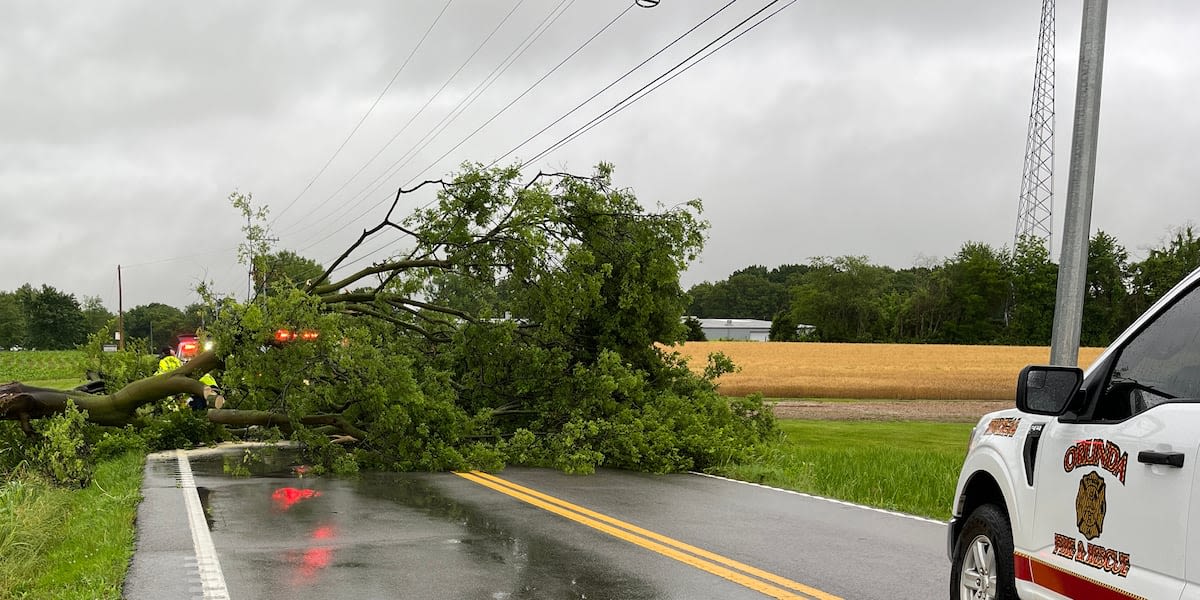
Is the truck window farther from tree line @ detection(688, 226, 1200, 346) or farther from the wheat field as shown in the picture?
tree line @ detection(688, 226, 1200, 346)

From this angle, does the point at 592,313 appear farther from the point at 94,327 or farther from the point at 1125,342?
the point at 94,327

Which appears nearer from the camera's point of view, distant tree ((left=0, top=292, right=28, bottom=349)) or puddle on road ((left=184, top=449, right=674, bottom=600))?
puddle on road ((left=184, top=449, right=674, bottom=600))

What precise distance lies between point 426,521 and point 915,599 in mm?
5216

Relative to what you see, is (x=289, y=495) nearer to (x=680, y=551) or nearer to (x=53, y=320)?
(x=680, y=551)

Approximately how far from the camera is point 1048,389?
473 cm

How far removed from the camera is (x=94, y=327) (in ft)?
448

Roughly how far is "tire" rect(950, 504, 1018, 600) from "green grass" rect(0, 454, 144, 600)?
536 cm

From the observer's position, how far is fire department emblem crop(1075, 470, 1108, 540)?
14.6ft

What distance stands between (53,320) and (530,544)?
143044 mm

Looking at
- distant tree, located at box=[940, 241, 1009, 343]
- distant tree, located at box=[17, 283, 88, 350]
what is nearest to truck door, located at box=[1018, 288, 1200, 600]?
distant tree, located at box=[940, 241, 1009, 343]

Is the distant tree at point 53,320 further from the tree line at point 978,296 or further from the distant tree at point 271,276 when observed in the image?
the distant tree at point 271,276

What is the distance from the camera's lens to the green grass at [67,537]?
8.05 m

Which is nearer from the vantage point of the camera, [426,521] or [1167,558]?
[1167,558]

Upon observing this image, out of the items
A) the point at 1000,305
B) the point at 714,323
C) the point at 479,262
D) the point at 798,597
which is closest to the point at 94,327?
the point at 714,323
